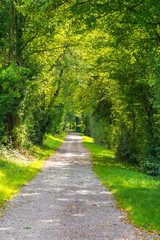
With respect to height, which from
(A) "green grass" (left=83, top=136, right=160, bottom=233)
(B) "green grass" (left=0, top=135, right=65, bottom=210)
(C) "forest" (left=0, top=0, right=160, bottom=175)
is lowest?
(A) "green grass" (left=83, top=136, right=160, bottom=233)

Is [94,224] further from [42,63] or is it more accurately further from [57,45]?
[57,45]

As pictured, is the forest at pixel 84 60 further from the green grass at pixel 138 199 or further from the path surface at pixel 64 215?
the path surface at pixel 64 215

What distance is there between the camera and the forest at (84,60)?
31.7 ft

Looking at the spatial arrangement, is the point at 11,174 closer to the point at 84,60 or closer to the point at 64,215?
the point at 64,215

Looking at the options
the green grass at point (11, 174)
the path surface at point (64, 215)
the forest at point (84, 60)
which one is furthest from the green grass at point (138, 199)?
the green grass at point (11, 174)

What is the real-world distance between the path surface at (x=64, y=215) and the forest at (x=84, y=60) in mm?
3174

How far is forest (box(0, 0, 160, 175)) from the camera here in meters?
9.67

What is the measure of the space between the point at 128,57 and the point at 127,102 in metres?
4.06

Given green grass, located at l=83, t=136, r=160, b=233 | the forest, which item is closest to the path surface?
green grass, located at l=83, t=136, r=160, b=233

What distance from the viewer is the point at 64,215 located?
6059 mm

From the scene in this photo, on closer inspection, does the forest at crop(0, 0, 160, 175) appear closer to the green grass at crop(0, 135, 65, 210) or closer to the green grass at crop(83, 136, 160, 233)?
the green grass at crop(83, 136, 160, 233)

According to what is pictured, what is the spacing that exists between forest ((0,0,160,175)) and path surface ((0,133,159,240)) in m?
3.17

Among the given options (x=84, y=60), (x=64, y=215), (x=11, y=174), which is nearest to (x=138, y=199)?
(x=64, y=215)

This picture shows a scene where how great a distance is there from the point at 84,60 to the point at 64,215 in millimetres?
12033
